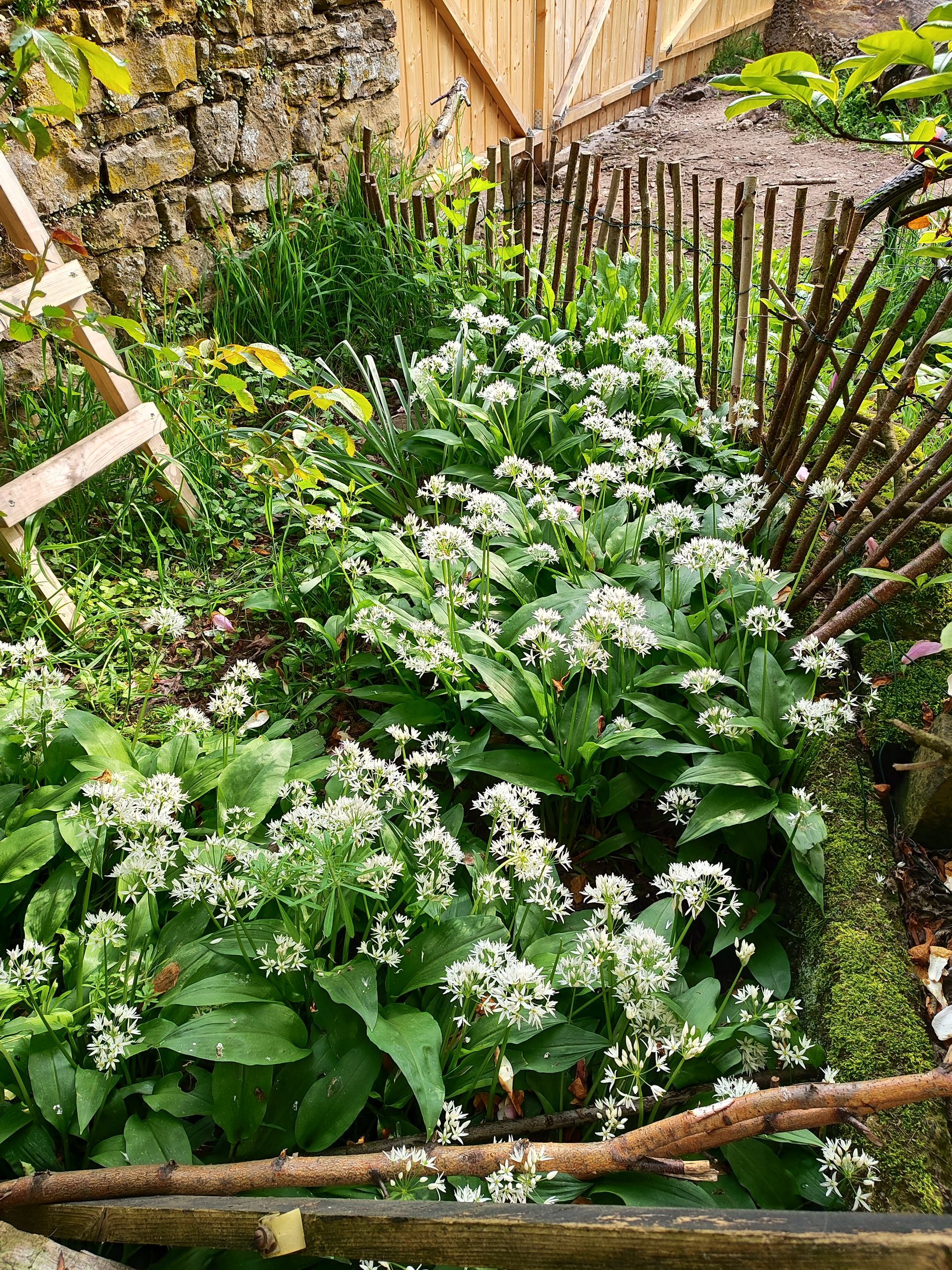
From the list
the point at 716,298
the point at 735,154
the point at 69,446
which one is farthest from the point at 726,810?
the point at 735,154

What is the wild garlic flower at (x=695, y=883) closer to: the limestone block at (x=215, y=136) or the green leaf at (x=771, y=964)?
the green leaf at (x=771, y=964)

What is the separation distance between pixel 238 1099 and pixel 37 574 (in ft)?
6.26

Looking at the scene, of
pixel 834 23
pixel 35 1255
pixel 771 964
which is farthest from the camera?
pixel 834 23

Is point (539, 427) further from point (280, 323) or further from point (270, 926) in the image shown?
point (270, 926)

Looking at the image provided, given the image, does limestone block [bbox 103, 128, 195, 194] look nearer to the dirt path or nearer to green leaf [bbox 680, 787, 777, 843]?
green leaf [bbox 680, 787, 777, 843]

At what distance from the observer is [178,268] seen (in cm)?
396

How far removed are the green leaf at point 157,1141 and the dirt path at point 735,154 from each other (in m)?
6.69

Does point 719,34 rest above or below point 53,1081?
above

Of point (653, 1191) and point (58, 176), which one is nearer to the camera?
point (653, 1191)

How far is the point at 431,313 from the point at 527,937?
3.10 metres

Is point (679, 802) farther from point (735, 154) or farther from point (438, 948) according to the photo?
point (735, 154)

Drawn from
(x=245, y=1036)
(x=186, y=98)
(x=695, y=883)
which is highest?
(x=186, y=98)

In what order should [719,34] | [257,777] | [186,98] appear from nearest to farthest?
[257,777]
[186,98]
[719,34]

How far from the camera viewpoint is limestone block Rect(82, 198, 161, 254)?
11.9ft
